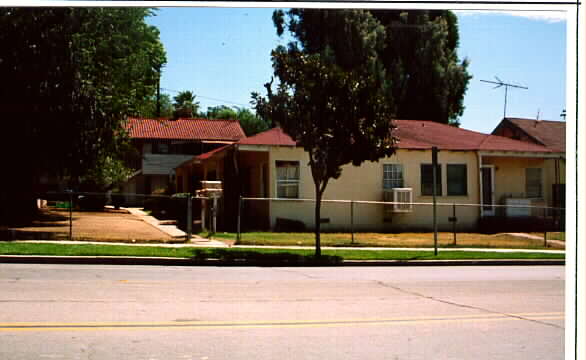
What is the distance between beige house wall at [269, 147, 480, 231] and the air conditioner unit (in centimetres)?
35

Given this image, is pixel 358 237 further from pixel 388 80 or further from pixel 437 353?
pixel 437 353

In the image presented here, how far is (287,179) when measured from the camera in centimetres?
2277

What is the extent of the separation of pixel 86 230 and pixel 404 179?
11.2 meters

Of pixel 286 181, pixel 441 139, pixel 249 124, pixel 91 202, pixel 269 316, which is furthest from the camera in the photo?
pixel 249 124

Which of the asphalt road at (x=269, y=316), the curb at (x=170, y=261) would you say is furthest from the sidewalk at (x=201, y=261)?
the asphalt road at (x=269, y=316)

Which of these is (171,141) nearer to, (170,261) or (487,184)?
(487,184)

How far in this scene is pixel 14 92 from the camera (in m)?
18.2

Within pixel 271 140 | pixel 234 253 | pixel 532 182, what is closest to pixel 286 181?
pixel 271 140

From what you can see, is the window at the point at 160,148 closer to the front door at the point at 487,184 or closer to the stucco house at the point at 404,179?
the stucco house at the point at 404,179

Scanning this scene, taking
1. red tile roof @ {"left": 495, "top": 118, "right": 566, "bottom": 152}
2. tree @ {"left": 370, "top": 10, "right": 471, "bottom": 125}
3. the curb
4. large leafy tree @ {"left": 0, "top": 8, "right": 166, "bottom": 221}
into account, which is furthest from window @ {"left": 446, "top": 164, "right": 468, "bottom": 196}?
large leafy tree @ {"left": 0, "top": 8, "right": 166, "bottom": 221}

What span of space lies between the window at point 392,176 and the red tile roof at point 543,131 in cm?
591

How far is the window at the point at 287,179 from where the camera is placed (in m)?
22.7

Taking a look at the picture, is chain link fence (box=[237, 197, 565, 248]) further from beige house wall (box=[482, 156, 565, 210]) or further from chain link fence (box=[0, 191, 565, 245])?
beige house wall (box=[482, 156, 565, 210])
